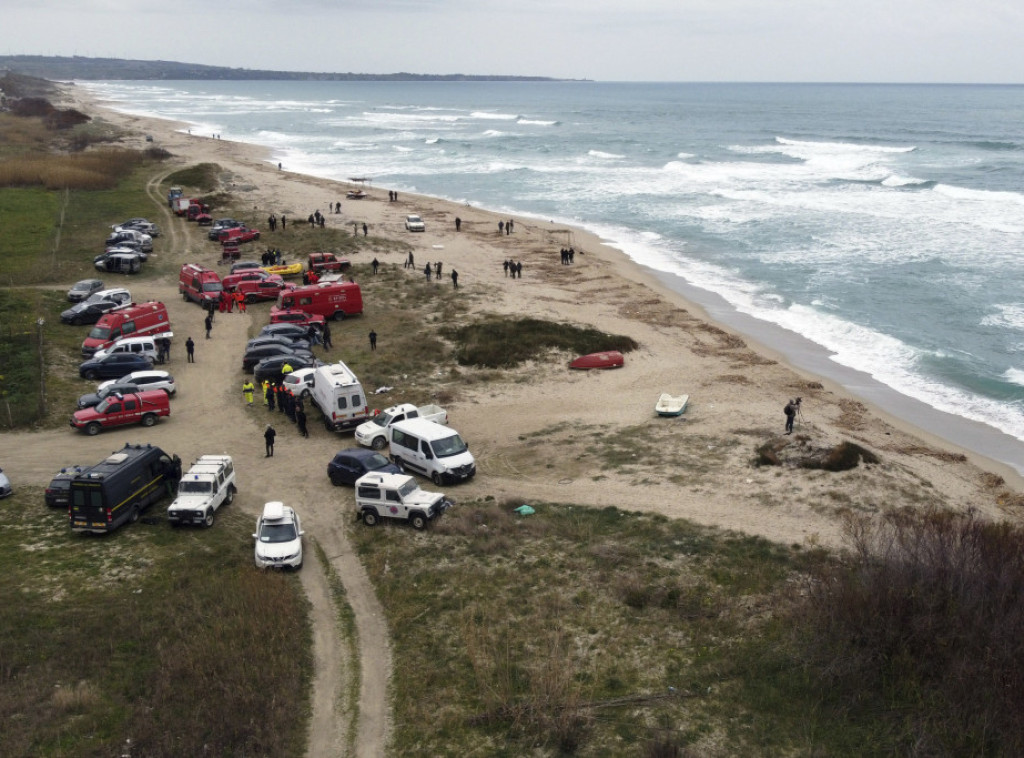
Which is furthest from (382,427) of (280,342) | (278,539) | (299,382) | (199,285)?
(199,285)

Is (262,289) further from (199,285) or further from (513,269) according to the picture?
(513,269)

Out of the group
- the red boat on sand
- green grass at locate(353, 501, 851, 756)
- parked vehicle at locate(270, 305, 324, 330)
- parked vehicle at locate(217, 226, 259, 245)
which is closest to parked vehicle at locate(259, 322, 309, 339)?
parked vehicle at locate(270, 305, 324, 330)

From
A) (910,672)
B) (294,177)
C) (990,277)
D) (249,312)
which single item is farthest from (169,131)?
(910,672)

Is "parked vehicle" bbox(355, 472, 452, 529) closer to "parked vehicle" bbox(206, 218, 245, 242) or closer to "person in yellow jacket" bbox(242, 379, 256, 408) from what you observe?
"person in yellow jacket" bbox(242, 379, 256, 408)

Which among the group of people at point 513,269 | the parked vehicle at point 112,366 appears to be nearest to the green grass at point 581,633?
the parked vehicle at point 112,366

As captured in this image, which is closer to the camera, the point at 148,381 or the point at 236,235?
the point at 148,381

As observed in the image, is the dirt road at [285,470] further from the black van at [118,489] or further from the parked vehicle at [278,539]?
the black van at [118,489]
